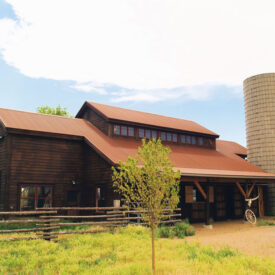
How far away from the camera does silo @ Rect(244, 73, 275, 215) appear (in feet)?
85.1

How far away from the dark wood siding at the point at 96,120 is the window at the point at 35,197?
18.9 feet

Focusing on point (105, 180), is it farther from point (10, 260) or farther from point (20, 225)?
point (10, 260)

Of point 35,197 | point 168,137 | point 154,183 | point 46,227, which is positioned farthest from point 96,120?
point 154,183

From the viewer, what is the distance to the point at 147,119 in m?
24.4

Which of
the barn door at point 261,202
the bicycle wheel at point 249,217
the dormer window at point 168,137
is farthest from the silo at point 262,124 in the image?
the dormer window at point 168,137

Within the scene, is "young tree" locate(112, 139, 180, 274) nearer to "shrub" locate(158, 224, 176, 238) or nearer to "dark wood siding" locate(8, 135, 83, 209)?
"shrub" locate(158, 224, 176, 238)

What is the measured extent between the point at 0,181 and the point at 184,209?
1141 cm

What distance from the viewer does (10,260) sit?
29.7ft

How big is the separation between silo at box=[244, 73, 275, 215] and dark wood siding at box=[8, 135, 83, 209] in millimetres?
15378

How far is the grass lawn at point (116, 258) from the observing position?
8.27 meters

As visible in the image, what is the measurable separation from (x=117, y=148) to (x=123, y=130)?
309 centimetres

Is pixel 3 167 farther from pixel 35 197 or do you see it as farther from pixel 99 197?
pixel 99 197

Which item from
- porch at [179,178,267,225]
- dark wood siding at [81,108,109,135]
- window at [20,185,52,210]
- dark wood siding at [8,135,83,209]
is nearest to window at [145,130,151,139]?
dark wood siding at [81,108,109,135]

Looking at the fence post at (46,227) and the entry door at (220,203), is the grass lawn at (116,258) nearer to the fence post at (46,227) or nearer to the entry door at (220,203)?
the fence post at (46,227)
